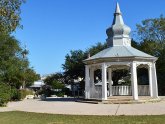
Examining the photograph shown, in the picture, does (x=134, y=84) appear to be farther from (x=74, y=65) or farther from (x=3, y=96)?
(x=74, y=65)

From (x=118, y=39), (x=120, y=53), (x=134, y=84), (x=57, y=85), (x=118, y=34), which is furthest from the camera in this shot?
(x=57, y=85)

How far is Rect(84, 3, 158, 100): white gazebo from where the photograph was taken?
26938 millimetres

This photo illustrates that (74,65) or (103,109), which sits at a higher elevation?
(74,65)

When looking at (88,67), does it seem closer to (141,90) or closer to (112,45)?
(112,45)

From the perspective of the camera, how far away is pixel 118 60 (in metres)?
27.1

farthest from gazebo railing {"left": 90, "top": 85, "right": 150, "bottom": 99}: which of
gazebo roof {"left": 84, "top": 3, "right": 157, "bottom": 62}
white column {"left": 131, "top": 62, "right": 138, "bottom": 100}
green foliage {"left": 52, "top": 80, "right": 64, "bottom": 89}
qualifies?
green foliage {"left": 52, "top": 80, "right": 64, "bottom": 89}

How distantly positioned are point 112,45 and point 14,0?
19585 mm

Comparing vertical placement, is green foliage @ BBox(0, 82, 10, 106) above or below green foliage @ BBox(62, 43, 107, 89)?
below

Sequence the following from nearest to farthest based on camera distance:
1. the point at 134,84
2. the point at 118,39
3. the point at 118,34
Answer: the point at 134,84 < the point at 118,39 < the point at 118,34

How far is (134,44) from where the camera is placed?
1996 inches

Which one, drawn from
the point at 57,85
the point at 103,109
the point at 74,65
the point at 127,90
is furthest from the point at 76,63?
the point at 103,109

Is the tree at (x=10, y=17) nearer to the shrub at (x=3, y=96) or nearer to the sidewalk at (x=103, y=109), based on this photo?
the sidewalk at (x=103, y=109)

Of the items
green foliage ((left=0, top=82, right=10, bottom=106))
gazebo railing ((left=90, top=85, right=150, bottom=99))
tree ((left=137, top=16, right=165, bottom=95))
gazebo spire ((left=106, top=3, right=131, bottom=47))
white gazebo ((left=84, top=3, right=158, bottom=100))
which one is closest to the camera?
green foliage ((left=0, top=82, right=10, bottom=106))

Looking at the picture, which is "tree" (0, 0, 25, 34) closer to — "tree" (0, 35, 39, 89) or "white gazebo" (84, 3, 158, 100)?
"white gazebo" (84, 3, 158, 100)
